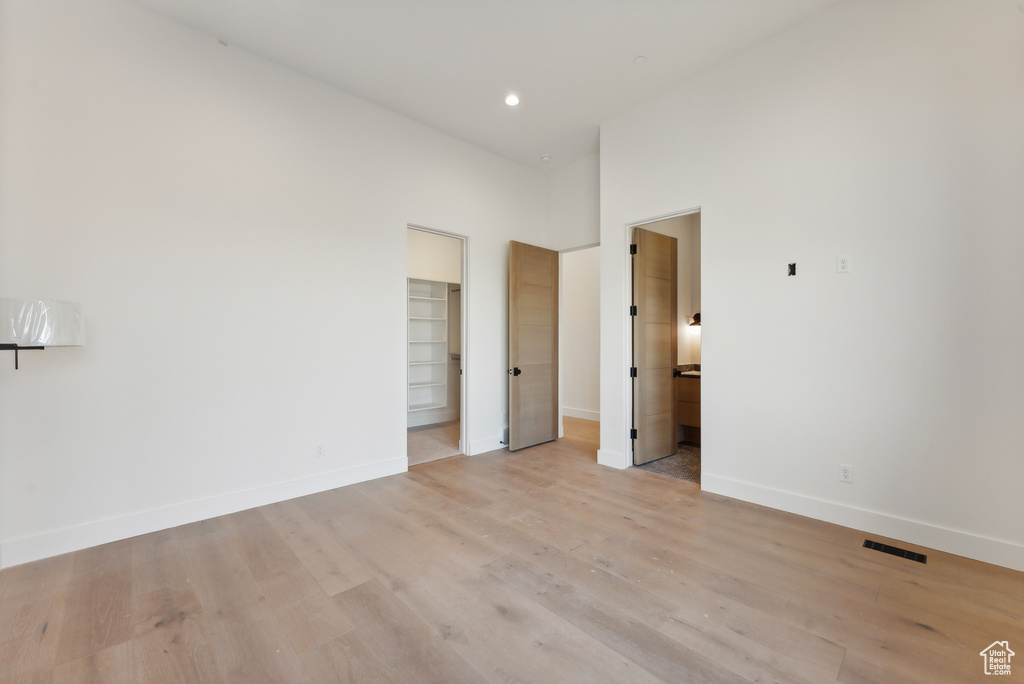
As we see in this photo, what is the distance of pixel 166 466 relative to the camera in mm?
2818

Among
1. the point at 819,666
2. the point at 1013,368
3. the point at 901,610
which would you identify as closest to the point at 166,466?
the point at 819,666

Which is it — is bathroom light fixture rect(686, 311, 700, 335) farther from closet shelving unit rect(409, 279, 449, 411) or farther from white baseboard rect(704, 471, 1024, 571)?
closet shelving unit rect(409, 279, 449, 411)

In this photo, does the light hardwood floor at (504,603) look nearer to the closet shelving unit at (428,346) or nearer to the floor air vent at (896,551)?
the floor air vent at (896,551)

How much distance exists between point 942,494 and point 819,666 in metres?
1.66

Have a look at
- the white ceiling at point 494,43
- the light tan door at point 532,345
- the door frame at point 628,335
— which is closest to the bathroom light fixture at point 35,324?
the white ceiling at point 494,43

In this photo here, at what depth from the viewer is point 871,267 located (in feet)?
8.87

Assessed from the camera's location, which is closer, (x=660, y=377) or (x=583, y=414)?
(x=660, y=377)

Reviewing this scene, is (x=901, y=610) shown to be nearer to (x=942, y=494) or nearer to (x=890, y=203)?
(x=942, y=494)

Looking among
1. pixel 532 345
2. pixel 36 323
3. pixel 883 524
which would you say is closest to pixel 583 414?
pixel 532 345

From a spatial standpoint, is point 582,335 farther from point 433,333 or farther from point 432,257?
point 432,257

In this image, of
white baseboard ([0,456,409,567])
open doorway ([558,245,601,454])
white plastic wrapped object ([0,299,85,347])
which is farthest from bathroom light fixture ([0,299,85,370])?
open doorway ([558,245,601,454])

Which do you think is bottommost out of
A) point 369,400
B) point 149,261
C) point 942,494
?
point 942,494

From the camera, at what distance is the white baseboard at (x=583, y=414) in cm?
662

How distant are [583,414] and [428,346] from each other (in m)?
2.66
